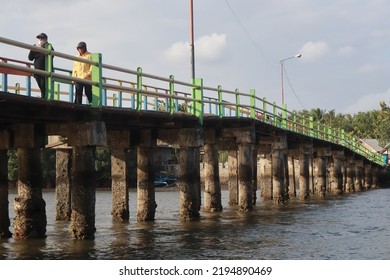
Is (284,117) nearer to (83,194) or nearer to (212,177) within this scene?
(212,177)

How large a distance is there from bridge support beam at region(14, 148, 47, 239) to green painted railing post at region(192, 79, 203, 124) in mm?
7424

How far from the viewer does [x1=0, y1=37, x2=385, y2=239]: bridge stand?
16.5 metres

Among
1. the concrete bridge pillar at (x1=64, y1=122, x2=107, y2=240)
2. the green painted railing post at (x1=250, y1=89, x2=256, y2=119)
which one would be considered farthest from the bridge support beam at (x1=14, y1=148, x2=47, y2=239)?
the green painted railing post at (x1=250, y1=89, x2=256, y2=119)

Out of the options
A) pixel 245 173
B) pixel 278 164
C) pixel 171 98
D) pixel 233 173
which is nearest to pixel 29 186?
pixel 171 98

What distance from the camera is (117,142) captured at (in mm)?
23484

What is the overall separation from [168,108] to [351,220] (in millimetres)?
8545

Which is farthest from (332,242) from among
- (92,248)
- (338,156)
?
(338,156)

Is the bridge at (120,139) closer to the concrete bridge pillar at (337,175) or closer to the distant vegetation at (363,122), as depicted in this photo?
the concrete bridge pillar at (337,175)

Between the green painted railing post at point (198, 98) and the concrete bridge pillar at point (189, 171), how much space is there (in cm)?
66

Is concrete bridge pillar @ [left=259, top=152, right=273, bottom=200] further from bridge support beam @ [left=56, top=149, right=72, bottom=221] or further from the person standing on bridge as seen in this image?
the person standing on bridge

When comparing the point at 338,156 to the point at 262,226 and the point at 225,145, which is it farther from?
the point at 262,226
